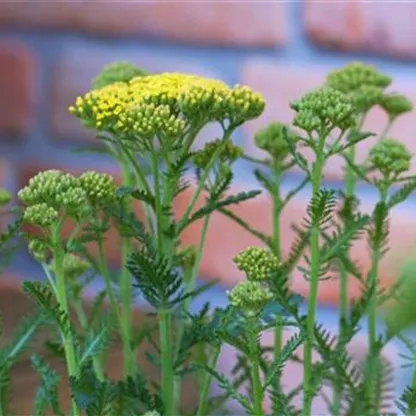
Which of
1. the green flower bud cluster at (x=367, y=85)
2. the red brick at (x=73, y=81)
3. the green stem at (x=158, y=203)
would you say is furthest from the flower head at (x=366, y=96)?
the red brick at (x=73, y=81)

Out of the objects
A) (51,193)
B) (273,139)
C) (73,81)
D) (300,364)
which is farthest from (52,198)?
(73,81)

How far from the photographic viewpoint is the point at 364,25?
0.65m

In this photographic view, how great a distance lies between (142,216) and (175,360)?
415 millimetres

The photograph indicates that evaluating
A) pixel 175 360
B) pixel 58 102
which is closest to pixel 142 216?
pixel 58 102

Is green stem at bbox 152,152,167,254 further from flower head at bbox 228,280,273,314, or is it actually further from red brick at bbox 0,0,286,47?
red brick at bbox 0,0,286,47

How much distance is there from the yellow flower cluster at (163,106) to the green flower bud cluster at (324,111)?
1 cm

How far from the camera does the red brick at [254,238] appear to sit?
2.16 ft

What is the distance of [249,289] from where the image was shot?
0.85 feet

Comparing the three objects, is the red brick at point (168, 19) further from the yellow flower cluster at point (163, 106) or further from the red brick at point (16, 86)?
the yellow flower cluster at point (163, 106)

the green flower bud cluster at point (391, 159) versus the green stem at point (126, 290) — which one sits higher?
the green flower bud cluster at point (391, 159)

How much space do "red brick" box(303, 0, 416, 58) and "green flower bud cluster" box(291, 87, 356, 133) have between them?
0.37 metres

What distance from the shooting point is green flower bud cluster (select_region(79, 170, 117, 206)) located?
0.96 feet

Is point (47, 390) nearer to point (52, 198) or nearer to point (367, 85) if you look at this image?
point (52, 198)

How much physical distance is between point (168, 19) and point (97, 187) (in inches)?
18.5
